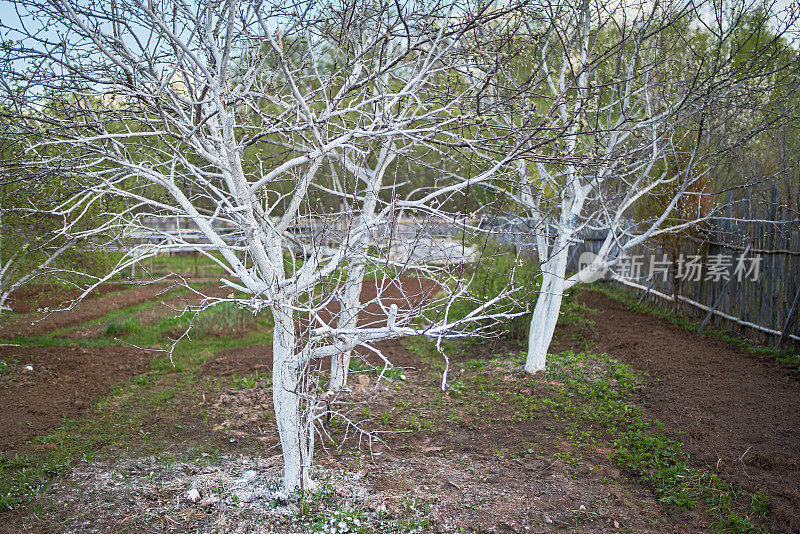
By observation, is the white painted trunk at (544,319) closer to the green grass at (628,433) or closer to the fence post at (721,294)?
the green grass at (628,433)

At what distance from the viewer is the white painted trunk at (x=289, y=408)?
11.3 feet

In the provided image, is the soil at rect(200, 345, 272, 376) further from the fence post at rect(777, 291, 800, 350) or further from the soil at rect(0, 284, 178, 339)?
the fence post at rect(777, 291, 800, 350)

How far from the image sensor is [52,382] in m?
6.32

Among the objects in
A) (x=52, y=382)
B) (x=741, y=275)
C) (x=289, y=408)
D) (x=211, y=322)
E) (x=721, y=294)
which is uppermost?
(x=741, y=275)

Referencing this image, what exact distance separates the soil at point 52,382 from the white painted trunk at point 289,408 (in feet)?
8.45

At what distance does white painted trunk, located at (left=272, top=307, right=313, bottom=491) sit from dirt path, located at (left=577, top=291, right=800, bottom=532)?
8.91 ft

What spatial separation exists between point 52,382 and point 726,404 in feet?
22.4

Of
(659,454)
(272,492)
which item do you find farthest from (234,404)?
(659,454)

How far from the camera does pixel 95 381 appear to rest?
6504mm

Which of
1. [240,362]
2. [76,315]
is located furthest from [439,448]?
[76,315]

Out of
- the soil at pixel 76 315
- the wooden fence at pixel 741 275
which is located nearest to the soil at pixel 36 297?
the soil at pixel 76 315

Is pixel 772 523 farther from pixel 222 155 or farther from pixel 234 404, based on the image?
pixel 234 404

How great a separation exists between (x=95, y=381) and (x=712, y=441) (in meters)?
6.20

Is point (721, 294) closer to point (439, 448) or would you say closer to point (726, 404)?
point (726, 404)
